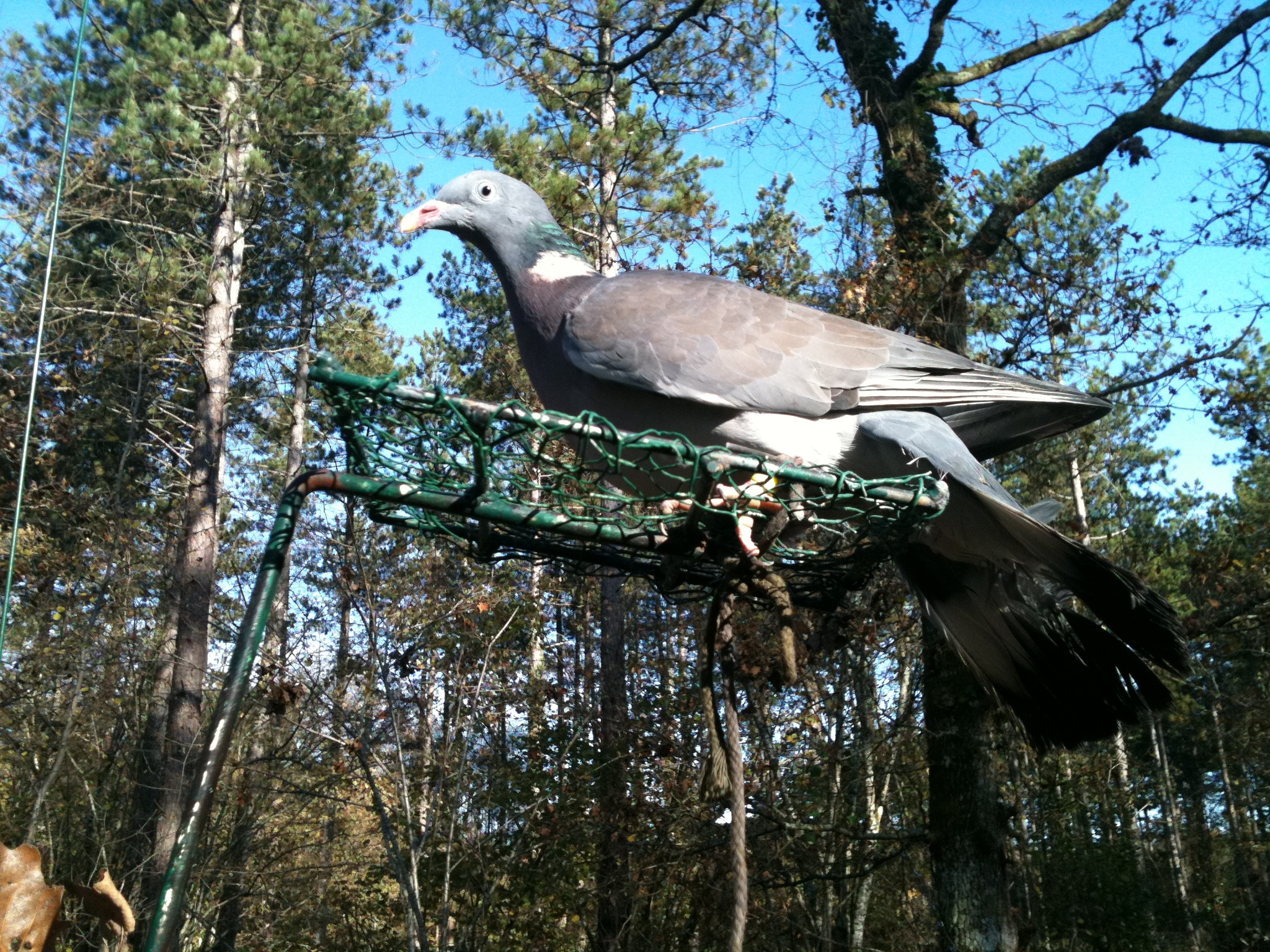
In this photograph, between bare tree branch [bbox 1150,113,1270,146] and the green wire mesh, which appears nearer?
the green wire mesh

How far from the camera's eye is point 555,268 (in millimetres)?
3230

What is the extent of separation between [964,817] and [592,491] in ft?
12.9

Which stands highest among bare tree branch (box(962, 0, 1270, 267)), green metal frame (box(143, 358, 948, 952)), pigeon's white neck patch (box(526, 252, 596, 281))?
bare tree branch (box(962, 0, 1270, 267))

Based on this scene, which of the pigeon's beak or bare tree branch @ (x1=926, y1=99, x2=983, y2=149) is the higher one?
bare tree branch @ (x1=926, y1=99, x2=983, y2=149)

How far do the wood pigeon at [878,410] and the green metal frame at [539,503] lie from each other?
1.10 feet

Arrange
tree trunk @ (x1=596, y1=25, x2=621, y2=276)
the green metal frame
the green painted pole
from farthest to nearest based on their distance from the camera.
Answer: tree trunk @ (x1=596, y1=25, x2=621, y2=276) → the green metal frame → the green painted pole

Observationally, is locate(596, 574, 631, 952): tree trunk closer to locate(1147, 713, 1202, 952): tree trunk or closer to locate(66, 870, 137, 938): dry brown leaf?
locate(66, 870, 137, 938): dry brown leaf

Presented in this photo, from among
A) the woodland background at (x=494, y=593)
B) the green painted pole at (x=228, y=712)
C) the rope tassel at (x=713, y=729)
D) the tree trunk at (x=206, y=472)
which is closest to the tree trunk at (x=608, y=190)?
the woodland background at (x=494, y=593)

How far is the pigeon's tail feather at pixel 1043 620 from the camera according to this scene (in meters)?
2.61

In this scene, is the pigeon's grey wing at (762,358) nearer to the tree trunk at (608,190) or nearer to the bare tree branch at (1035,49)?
the bare tree branch at (1035,49)

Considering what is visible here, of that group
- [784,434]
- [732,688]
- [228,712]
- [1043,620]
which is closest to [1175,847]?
[1043,620]

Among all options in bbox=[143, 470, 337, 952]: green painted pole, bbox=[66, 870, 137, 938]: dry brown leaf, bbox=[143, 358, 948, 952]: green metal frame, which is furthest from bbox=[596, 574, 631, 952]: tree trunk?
bbox=[66, 870, 137, 938]: dry brown leaf

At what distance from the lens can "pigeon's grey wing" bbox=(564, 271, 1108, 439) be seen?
9.19 feet

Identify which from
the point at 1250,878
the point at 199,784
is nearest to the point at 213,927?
the point at 199,784
